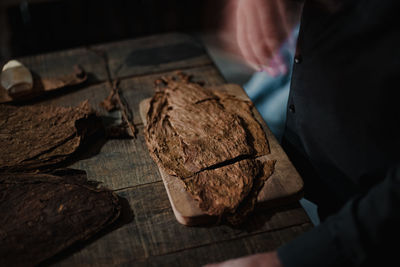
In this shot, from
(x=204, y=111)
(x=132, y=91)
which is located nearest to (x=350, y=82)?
(x=204, y=111)

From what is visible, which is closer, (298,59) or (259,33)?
(298,59)

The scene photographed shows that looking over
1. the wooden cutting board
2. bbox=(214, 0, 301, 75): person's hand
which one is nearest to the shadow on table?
the wooden cutting board

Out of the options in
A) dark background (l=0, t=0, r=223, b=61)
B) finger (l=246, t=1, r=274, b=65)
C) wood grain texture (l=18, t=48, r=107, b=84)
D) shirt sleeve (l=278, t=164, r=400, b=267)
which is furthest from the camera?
dark background (l=0, t=0, r=223, b=61)

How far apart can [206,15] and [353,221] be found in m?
3.18

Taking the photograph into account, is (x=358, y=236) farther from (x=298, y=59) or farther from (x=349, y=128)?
(x=298, y=59)

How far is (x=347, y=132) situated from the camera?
918 millimetres

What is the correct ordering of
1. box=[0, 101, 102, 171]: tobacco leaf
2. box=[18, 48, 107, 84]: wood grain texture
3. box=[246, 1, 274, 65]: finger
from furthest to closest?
box=[18, 48, 107, 84]: wood grain texture → box=[246, 1, 274, 65]: finger → box=[0, 101, 102, 171]: tobacco leaf

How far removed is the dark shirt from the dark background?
2.29m

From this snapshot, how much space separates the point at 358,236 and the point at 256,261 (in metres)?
0.23

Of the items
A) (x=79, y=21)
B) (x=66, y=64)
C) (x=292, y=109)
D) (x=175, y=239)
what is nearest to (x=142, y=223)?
(x=175, y=239)

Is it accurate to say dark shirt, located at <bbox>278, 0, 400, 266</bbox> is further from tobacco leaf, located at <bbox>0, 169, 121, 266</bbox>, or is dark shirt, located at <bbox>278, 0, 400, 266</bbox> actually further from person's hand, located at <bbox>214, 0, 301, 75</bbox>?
tobacco leaf, located at <bbox>0, 169, 121, 266</bbox>

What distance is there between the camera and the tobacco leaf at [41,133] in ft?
3.42

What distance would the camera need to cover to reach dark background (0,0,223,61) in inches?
105

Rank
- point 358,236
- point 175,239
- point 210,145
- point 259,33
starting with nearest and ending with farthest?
point 358,236, point 175,239, point 210,145, point 259,33
